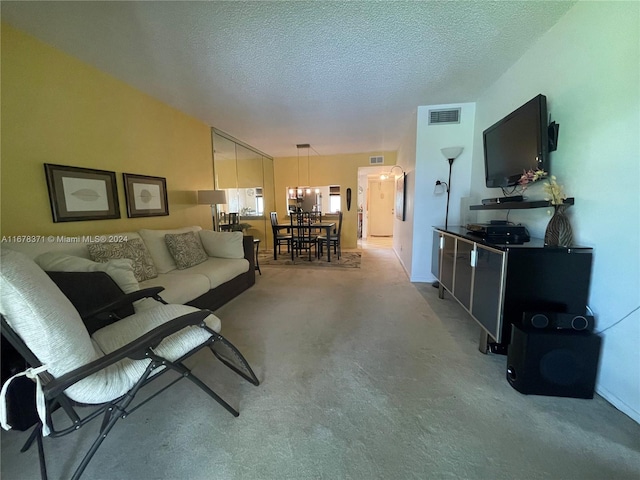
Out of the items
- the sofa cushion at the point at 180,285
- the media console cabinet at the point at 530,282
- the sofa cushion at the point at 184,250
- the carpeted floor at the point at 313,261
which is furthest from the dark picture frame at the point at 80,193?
the media console cabinet at the point at 530,282

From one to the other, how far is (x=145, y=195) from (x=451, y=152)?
3.78m

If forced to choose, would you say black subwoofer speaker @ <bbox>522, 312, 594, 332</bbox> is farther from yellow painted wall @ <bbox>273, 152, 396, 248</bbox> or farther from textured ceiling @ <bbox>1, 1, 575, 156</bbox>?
yellow painted wall @ <bbox>273, 152, 396, 248</bbox>

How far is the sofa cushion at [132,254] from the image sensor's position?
1994 millimetres

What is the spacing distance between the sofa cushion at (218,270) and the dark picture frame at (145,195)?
2.85 ft

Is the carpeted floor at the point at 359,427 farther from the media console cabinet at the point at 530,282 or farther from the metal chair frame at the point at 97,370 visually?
the media console cabinet at the point at 530,282

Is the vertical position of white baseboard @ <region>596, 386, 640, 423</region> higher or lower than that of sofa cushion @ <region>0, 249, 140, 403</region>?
lower

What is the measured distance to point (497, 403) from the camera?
4.51ft

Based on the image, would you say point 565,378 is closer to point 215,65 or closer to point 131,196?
point 215,65

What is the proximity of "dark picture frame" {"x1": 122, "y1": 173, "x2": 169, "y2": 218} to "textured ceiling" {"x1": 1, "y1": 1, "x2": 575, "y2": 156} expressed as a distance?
993 millimetres

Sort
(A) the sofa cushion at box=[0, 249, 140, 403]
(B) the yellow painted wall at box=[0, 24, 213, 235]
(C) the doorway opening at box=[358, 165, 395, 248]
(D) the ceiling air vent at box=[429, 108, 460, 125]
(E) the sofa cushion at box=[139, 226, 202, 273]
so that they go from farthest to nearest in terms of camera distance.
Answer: (C) the doorway opening at box=[358, 165, 395, 248], (D) the ceiling air vent at box=[429, 108, 460, 125], (E) the sofa cushion at box=[139, 226, 202, 273], (B) the yellow painted wall at box=[0, 24, 213, 235], (A) the sofa cushion at box=[0, 249, 140, 403]

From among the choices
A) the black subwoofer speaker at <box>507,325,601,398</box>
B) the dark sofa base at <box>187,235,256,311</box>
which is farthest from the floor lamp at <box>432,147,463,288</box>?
the dark sofa base at <box>187,235,256,311</box>

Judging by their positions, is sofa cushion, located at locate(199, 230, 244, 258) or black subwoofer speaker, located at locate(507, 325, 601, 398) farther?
sofa cushion, located at locate(199, 230, 244, 258)

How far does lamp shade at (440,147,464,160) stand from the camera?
309 centimetres

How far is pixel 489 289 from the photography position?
1.74 metres
